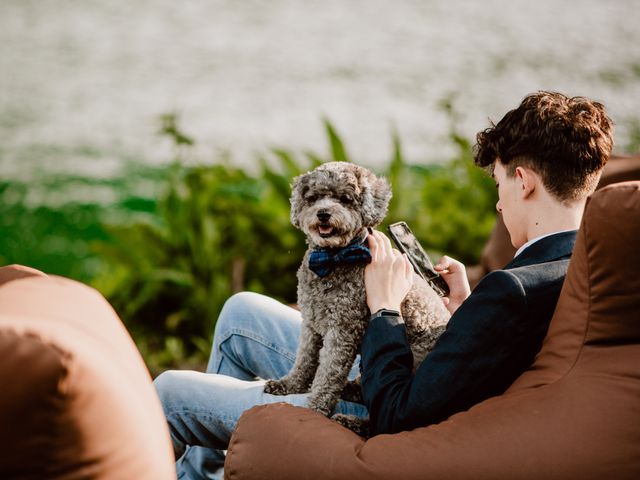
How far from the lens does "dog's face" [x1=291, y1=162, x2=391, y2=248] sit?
2223 mm

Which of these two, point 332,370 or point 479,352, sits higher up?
point 479,352

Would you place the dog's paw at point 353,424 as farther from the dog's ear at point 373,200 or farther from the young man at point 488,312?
the dog's ear at point 373,200

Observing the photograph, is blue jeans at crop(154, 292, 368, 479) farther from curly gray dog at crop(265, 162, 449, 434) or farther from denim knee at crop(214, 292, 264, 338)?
curly gray dog at crop(265, 162, 449, 434)

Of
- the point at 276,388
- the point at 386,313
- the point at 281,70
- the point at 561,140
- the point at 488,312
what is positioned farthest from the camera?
the point at 281,70

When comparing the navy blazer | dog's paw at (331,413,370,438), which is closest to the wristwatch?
the navy blazer

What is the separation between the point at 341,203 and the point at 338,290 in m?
0.28

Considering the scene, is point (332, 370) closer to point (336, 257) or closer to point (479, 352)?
point (336, 257)

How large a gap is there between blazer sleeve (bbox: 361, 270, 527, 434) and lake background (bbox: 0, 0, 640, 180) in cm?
537

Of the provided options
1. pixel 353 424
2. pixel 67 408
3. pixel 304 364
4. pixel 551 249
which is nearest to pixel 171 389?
pixel 304 364

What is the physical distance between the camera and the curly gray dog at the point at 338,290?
220 cm

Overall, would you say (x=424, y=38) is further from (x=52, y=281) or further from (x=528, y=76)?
(x=52, y=281)

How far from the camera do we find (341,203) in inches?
89.0

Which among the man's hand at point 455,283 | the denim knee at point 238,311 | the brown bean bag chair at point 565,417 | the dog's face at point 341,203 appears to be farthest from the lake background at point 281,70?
the brown bean bag chair at point 565,417

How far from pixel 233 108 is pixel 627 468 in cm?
701
